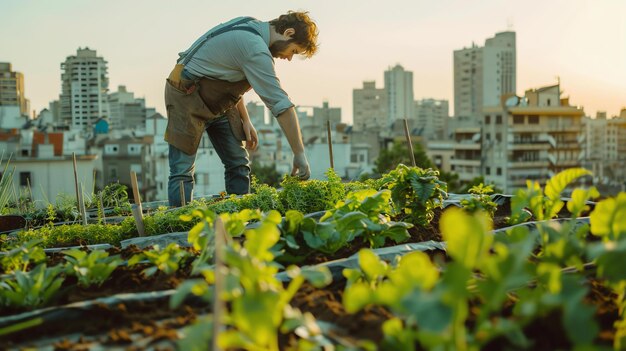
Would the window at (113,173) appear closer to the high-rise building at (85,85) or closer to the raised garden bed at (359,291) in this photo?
the high-rise building at (85,85)

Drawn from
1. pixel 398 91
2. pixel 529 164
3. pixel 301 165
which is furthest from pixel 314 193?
pixel 398 91

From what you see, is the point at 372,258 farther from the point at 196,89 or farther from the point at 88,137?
the point at 88,137

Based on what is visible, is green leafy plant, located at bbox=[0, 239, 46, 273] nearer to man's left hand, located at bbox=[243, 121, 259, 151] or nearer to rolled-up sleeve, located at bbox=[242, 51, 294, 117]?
rolled-up sleeve, located at bbox=[242, 51, 294, 117]

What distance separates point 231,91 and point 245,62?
571 mm

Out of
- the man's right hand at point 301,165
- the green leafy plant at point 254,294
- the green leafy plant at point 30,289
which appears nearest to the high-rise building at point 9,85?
the man's right hand at point 301,165

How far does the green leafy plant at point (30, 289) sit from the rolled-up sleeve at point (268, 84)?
2125mm

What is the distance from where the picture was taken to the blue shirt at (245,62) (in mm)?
4449

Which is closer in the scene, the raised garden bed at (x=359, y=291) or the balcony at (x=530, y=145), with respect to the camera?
the raised garden bed at (x=359, y=291)

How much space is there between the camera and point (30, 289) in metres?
2.45

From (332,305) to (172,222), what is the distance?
190 centimetres

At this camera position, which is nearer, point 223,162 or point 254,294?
point 254,294

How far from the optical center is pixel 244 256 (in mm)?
1793

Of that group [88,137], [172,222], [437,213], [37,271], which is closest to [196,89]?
[172,222]

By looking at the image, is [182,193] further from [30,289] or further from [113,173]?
[113,173]
